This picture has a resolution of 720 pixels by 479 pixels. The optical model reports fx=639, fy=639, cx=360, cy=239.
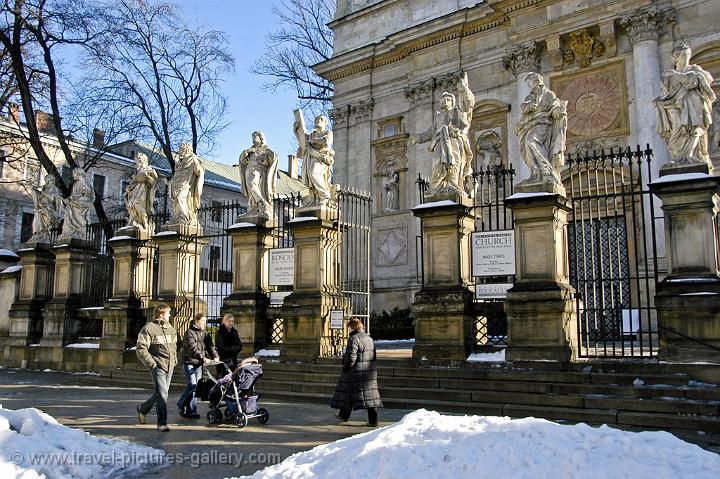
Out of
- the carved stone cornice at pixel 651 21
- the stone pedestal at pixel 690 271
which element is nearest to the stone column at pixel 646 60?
the carved stone cornice at pixel 651 21

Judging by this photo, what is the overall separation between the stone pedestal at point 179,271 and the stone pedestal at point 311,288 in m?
3.48

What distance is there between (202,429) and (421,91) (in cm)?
2035

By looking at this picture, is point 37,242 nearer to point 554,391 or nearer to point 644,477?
point 554,391

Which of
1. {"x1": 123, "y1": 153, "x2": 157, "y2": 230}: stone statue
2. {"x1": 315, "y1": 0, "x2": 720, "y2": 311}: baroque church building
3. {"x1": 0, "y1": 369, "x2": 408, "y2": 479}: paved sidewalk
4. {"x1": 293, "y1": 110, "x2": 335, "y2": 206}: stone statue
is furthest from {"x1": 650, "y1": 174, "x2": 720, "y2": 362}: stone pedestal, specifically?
{"x1": 123, "y1": 153, "x2": 157, "y2": 230}: stone statue

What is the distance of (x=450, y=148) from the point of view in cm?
1277

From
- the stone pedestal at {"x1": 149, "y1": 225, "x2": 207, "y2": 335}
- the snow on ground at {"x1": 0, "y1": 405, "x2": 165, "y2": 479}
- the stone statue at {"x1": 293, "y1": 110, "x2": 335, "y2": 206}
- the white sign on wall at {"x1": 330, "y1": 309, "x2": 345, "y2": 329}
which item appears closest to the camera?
the snow on ground at {"x1": 0, "y1": 405, "x2": 165, "y2": 479}

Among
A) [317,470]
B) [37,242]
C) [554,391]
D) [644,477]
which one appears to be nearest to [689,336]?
[554,391]

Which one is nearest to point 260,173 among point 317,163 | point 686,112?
point 317,163

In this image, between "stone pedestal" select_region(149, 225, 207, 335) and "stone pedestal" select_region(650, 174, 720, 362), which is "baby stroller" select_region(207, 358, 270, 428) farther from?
"stone pedestal" select_region(149, 225, 207, 335)

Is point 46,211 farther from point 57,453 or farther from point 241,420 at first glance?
point 57,453

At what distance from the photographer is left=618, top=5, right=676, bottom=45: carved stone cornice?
20.2m

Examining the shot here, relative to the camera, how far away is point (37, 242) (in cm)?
1988

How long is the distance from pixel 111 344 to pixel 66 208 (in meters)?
5.00

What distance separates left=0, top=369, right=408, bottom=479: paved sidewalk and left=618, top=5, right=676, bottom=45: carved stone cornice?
15921mm
